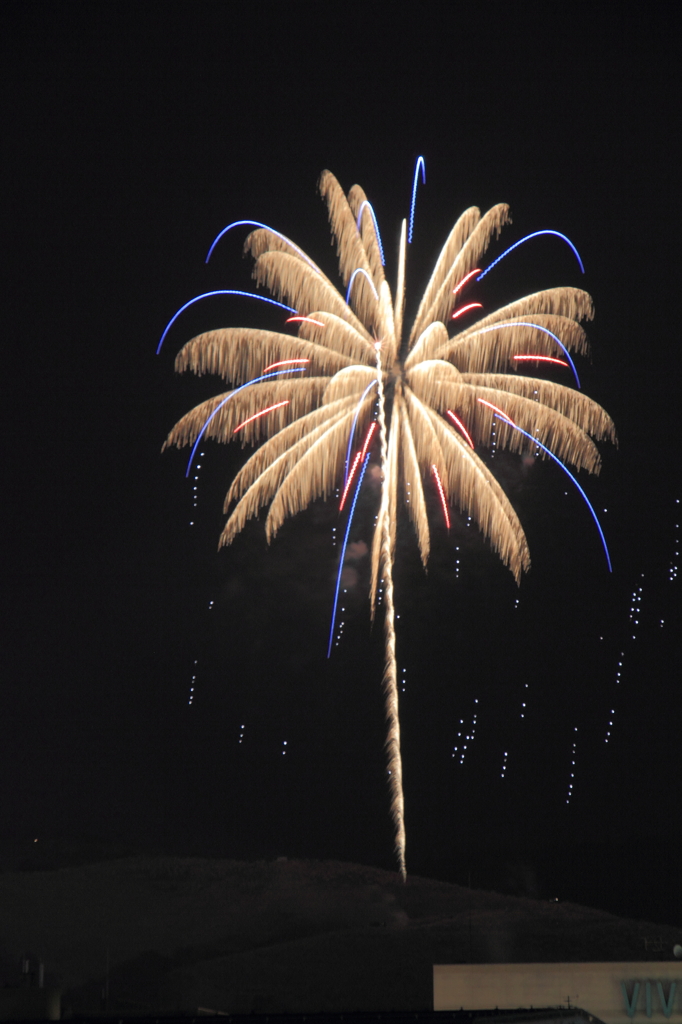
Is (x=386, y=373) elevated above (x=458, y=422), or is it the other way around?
(x=386, y=373)

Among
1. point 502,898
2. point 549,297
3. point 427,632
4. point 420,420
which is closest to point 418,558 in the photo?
point 427,632

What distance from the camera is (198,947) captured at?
136ft

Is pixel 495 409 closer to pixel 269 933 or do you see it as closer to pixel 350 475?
pixel 350 475

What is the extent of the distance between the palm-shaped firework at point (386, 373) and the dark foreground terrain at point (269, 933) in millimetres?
16734

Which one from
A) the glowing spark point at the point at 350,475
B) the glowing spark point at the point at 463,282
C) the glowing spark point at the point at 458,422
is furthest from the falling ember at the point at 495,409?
the glowing spark point at the point at 350,475

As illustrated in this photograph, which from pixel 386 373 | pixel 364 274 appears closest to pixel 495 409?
pixel 386 373

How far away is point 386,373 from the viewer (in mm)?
29812

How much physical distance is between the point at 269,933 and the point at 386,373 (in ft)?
76.3

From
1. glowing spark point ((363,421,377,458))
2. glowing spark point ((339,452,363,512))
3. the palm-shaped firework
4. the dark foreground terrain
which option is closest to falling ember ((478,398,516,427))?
the palm-shaped firework

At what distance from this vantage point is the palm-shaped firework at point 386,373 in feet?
95.9

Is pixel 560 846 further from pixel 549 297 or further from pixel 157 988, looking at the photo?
pixel 549 297

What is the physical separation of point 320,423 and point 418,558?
7879mm

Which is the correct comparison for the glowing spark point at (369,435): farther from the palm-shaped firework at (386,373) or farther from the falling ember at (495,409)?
the falling ember at (495,409)

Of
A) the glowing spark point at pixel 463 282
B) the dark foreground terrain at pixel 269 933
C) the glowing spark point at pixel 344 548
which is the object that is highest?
the glowing spark point at pixel 463 282
